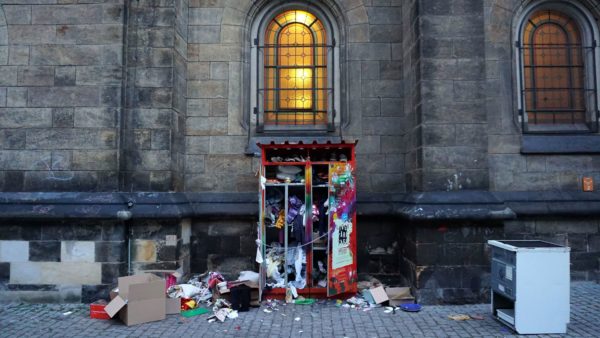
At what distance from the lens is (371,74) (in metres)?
7.74

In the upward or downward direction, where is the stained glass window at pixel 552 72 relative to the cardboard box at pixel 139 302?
upward

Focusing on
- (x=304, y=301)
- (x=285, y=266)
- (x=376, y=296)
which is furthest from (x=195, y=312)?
(x=376, y=296)

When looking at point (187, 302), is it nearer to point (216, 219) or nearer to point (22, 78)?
point (216, 219)

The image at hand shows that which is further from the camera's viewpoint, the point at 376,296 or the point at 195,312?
the point at 376,296

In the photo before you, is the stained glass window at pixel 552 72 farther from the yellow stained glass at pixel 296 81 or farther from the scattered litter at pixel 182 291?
the scattered litter at pixel 182 291

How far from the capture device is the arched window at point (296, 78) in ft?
26.0

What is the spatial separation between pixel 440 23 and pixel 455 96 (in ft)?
3.97

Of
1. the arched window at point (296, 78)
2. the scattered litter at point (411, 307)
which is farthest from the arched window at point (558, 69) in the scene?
the scattered litter at point (411, 307)

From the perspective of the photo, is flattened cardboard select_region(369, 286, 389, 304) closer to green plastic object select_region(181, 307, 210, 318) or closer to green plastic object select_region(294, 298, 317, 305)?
green plastic object select_region(294, 298, 317, 305)

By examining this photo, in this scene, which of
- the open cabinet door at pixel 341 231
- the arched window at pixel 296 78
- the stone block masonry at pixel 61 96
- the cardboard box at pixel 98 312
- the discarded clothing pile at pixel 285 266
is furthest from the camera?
the arched window at pixel 296 78

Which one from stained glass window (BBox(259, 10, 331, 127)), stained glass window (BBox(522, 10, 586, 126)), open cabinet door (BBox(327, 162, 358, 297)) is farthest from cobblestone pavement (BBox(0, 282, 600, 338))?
stained glass window (BBox(259, 10, 331, 127))

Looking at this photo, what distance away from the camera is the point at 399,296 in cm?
646

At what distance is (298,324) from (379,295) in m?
1.49

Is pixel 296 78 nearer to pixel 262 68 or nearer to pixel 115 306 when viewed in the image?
pixel 262 68
